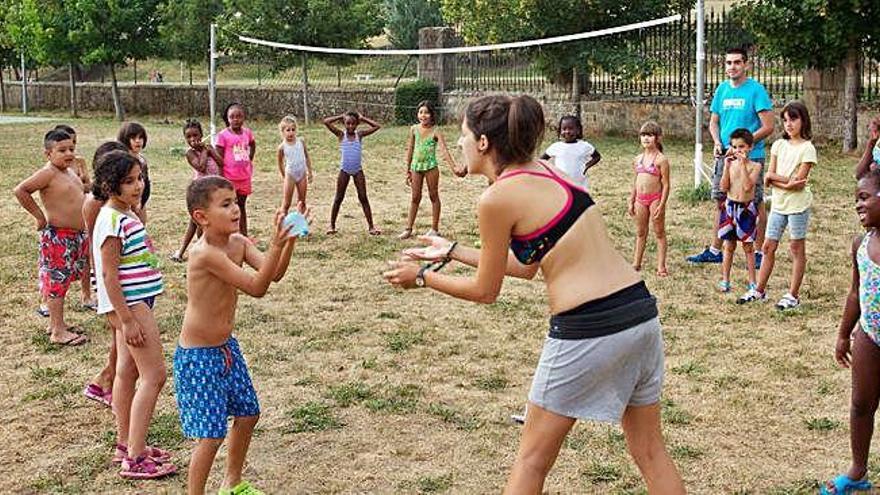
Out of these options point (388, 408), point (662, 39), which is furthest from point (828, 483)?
point (662, 39)

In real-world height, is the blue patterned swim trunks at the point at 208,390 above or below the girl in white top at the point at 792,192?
below

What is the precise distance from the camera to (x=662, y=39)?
69.1 feet

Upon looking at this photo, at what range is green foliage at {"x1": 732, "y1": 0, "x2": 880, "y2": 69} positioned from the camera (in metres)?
16.2

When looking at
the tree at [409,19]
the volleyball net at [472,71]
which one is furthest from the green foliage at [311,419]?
the tree at [409,19]

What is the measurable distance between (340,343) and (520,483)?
12.7 ft

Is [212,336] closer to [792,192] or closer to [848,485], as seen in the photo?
[848,485]

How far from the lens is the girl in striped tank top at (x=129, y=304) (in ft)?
16.3

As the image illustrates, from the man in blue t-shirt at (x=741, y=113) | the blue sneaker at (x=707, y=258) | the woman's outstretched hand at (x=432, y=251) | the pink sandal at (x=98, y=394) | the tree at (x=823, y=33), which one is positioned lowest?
the pink sandal at (x=98, y=394)

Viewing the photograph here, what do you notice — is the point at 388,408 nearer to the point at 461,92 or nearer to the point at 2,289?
the point at 2,289

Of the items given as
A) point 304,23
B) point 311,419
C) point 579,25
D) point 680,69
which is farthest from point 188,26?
point 311,419

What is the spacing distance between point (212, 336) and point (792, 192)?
493 centimetres

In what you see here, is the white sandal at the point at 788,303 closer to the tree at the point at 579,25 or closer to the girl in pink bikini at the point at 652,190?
the girl in pink bikini at the point at 652,190

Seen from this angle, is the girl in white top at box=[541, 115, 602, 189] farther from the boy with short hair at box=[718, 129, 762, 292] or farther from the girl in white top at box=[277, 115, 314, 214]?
the girl in white top at box=[277, 115, 314, 214]

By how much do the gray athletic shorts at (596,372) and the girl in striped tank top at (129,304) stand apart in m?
2.18
